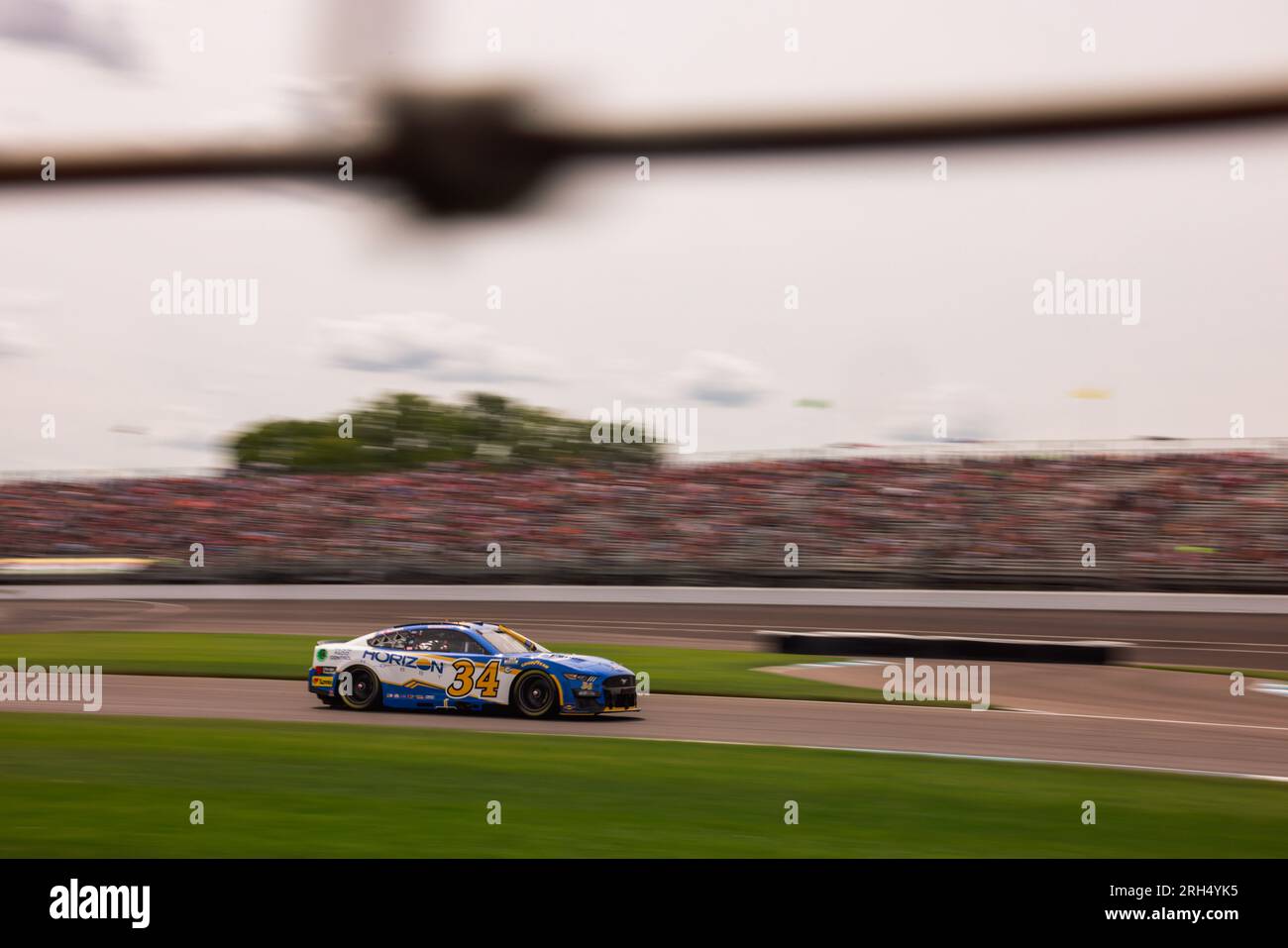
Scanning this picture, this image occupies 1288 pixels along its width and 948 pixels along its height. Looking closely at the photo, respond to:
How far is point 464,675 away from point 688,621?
11.5 m

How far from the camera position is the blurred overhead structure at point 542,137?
1.55 meters

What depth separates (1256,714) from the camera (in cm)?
1337

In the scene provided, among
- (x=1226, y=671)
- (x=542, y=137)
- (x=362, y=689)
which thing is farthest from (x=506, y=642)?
(x=1226, y=671)

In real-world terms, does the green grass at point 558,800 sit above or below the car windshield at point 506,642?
below

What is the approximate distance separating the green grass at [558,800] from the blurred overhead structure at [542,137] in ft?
14.4

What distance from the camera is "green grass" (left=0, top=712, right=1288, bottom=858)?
234 inches

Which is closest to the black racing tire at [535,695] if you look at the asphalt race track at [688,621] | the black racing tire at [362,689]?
the black racing tire at [362,689]

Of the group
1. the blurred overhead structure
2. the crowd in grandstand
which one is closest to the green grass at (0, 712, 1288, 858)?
the blurred overhead structure

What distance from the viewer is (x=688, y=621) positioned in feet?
76.4

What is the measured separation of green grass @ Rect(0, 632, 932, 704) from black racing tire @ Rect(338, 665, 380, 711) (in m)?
3.70

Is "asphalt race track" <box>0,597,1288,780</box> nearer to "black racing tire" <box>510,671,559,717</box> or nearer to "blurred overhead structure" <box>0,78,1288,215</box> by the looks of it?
"black racing tire" <box>510,671,559,717</box>

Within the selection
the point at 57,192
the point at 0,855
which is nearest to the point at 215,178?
the point at 57,192

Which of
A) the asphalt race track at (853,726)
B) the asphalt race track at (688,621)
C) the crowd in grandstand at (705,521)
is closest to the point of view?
the asphalt race track at (853,726)

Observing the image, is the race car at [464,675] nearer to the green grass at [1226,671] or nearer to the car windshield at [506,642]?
the car windshield at [506,642]
